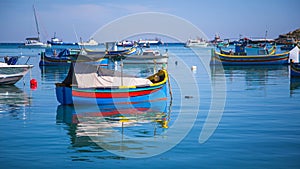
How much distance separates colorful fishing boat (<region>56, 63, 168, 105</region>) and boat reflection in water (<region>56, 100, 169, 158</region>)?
0.29 metres

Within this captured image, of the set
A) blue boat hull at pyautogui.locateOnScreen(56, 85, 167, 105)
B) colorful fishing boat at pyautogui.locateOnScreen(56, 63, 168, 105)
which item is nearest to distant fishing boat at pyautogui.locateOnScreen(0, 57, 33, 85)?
colorful fishing boat at pyautogui.locateOnScreen(56, 63, 168, 105)

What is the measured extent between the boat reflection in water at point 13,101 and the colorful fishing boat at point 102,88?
1.86 meters

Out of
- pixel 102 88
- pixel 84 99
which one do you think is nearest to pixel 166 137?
pixel 102 88

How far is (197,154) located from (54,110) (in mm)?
8422

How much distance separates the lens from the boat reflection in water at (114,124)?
11461 millimetres

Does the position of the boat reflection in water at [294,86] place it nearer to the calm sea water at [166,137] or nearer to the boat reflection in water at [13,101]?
the calm sea water at [166,137]

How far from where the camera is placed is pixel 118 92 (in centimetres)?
1770

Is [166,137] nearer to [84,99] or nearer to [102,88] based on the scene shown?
[102,88]

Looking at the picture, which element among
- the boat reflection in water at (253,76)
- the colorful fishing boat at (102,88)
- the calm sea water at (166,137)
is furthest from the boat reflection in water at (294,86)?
the colorful fishing boat at (102,88)

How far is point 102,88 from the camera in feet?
57.2

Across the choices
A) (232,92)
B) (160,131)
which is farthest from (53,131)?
Result: (232,92)

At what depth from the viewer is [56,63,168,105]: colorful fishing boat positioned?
686 inches

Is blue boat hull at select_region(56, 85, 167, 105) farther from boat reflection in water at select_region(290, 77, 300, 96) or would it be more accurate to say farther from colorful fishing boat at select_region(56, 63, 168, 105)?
boat reflection in water at select_region(290, 77, 300, 96)

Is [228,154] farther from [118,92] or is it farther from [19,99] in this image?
[19,99]
